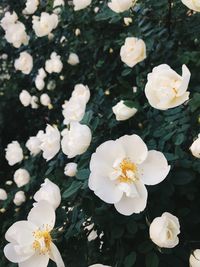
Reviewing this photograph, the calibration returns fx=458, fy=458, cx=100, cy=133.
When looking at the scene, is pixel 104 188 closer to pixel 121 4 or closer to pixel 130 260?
pixel 130 260

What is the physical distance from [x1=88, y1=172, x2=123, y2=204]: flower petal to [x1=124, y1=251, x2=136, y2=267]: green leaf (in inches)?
7.3

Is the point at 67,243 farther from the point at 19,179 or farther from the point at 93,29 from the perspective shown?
the point at 93,29

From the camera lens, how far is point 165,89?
46.9 inches

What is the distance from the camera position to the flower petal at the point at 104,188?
108 cm

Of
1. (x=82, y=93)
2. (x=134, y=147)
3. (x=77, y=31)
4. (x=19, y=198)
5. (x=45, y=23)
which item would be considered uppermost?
(x=134, y=147)

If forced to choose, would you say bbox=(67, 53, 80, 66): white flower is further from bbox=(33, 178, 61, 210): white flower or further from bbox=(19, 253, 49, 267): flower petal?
bbox=(19, 253, 49, 267): flower petal

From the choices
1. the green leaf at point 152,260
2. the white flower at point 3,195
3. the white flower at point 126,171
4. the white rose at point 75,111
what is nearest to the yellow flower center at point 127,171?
the white flower at point 126,171

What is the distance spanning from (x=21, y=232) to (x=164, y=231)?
37cm

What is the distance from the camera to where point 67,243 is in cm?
128

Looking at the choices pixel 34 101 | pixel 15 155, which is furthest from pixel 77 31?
pixel 15 155

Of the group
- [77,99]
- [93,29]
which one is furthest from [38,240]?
[93,29]

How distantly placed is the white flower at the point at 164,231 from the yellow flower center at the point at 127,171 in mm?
115

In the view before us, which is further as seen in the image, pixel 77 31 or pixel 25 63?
pixel 25 63

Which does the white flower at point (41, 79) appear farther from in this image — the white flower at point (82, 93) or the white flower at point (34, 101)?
the white flower at point (82, 93)
